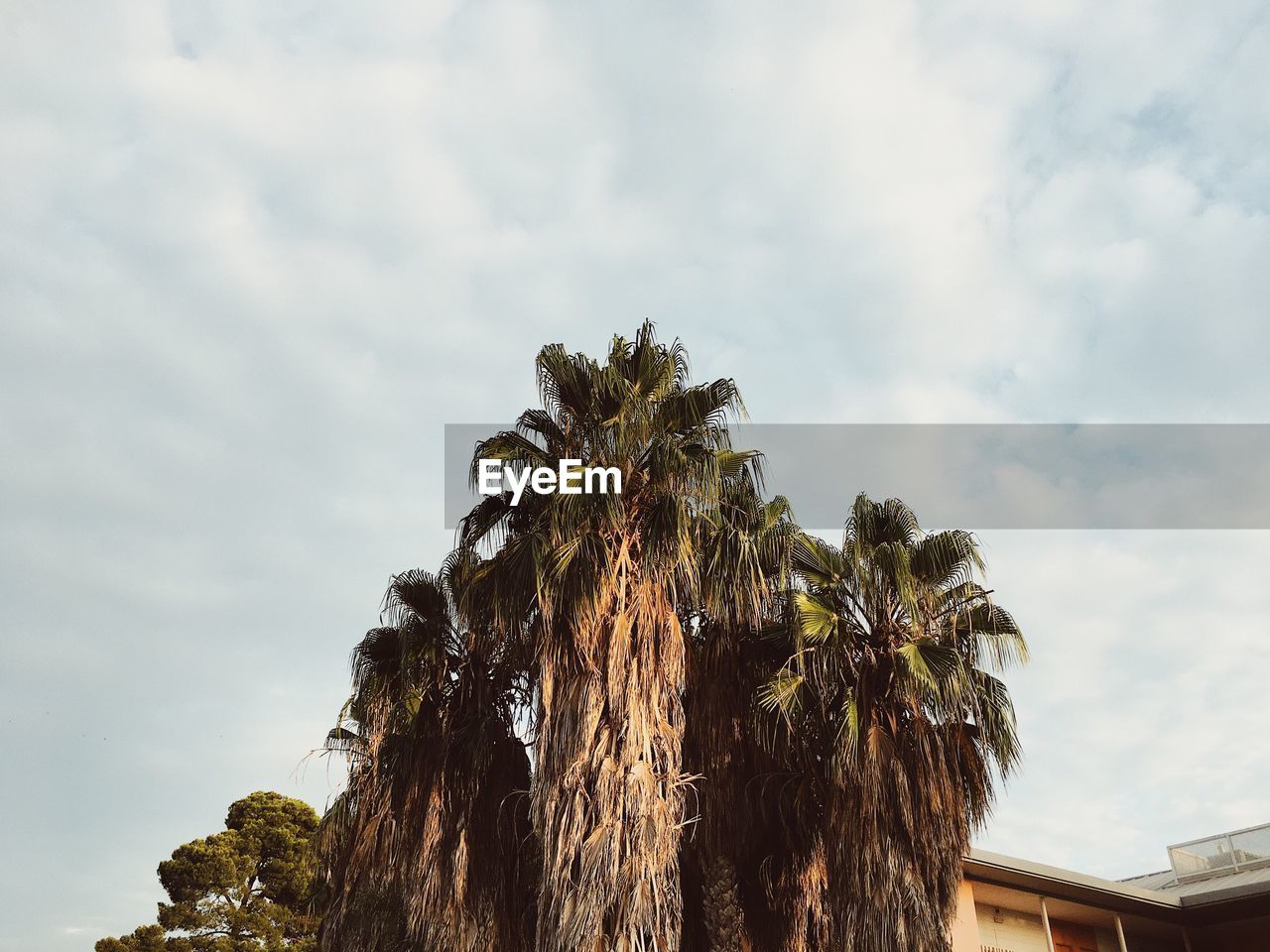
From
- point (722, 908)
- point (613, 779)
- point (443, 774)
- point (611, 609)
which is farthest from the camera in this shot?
point (443, 774)

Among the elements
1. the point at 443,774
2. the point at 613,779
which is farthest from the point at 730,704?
the point at 443,774

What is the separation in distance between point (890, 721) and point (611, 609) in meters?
4.06

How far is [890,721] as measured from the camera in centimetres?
1329

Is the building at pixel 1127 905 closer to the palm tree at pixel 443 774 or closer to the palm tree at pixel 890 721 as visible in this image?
the palm tree at pixel 890 721

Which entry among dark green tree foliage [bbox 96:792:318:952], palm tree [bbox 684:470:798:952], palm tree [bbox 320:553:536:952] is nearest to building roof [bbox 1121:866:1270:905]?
palm tree [bbox 684:470:798:952]

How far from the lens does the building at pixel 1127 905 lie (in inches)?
785

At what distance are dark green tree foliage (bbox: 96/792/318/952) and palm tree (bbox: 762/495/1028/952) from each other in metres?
19.3

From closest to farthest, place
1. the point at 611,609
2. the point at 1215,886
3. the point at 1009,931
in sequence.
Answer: the point at 611,609 < the point at 1009,931 < the point at 1215,886

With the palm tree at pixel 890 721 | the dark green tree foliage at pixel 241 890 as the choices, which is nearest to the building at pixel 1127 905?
the palm tree at pixel 890 721

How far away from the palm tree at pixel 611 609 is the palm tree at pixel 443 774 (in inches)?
52.8

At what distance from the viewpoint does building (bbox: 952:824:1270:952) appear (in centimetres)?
1994

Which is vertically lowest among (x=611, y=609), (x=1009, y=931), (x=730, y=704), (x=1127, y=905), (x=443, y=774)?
(x=1009, y=931)

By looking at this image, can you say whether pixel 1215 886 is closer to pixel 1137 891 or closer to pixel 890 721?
A: pixel 1137 891

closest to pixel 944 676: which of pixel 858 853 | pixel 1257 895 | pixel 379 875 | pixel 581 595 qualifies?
pixel 858 853
